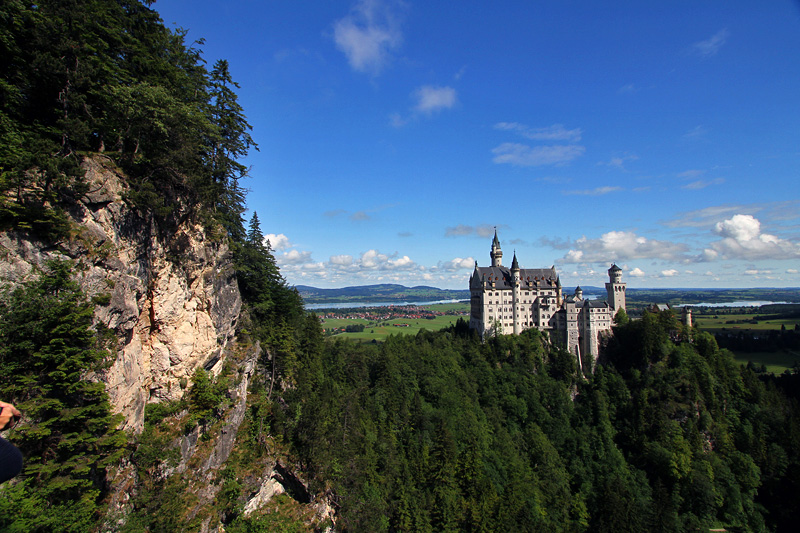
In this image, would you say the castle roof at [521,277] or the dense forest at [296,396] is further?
the castle roof at [521,277]

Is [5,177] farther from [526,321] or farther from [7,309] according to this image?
[526,321]

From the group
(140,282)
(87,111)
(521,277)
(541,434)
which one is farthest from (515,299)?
(87,111)

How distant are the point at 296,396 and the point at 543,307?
58897 mm

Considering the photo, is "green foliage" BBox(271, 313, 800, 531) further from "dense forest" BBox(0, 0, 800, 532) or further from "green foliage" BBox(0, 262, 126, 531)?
"green foliage" BBox(0, 262, 126, 531)

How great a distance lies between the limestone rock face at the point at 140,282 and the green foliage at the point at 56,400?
994mm

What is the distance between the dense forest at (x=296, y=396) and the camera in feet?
50.6

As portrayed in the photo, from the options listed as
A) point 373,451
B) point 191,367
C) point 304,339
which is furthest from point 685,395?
point 191,367

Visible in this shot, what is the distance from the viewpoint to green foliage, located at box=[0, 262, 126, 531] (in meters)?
13.9

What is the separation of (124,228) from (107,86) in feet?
24.9

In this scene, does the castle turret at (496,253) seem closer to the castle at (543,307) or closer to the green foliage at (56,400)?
the castle at (543,307)

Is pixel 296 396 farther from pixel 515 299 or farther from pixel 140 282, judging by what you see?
pixel 515 299

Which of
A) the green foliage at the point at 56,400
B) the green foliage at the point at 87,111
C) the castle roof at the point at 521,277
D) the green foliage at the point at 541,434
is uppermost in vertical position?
the green foliage at the point at 87,111

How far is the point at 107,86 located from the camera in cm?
1944

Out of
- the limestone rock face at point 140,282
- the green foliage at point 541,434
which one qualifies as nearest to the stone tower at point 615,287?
the green foliage at point 541,434
